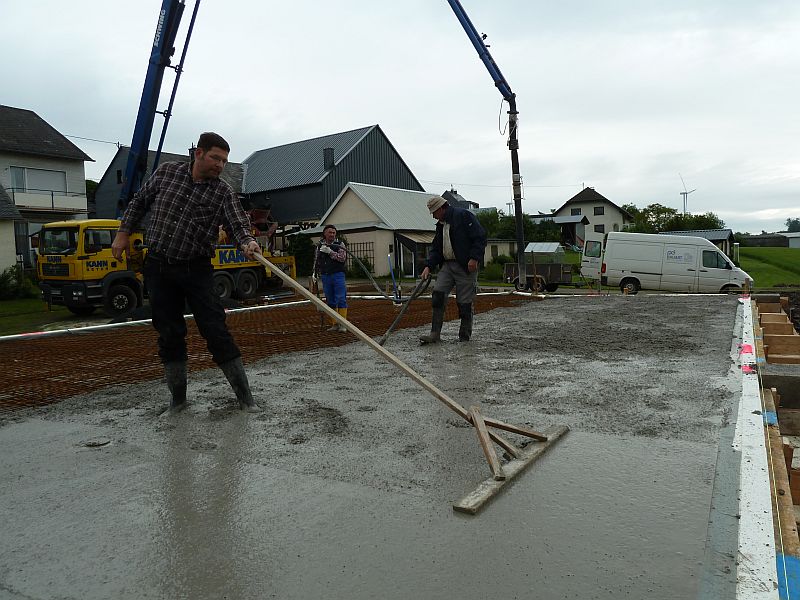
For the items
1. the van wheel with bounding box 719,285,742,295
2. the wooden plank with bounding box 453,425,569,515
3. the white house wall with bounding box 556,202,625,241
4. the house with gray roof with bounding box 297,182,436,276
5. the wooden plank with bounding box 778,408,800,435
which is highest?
the white house wall with bounding box 556,202,625,241

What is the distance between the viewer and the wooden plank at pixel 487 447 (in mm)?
2434

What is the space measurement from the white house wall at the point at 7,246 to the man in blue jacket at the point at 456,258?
758 inches

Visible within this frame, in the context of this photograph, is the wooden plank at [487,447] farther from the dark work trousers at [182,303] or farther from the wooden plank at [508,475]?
the dark work trousers at [182,303]

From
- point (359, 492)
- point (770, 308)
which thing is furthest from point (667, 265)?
point (359, 492)

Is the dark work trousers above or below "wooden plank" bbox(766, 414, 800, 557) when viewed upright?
above

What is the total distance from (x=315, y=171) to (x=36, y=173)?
14286mm

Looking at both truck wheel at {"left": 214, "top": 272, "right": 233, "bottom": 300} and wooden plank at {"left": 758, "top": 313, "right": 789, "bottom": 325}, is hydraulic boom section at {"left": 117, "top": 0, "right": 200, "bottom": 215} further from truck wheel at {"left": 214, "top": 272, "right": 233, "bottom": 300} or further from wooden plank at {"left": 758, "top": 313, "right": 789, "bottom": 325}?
wooden plank at {"left": 758, "top": 313, "right": 789, "bottom": 325}

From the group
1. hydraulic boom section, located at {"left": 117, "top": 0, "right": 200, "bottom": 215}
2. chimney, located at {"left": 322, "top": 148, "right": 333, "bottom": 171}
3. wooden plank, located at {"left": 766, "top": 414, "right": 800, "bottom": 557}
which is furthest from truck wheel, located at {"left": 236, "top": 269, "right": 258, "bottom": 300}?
chimney, located at {"left": 322, "top": 148, "right": 333, "bottom": 171}

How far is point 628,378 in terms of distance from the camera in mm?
4328

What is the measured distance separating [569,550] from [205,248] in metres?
2.60

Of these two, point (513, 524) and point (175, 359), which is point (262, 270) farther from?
point (513, 524)

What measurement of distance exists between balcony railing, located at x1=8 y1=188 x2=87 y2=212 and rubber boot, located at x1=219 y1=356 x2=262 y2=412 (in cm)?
2604

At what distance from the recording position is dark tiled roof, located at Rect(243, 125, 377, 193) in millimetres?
35969

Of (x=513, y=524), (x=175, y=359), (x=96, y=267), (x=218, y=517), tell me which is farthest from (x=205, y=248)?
(x=96, y=267)
